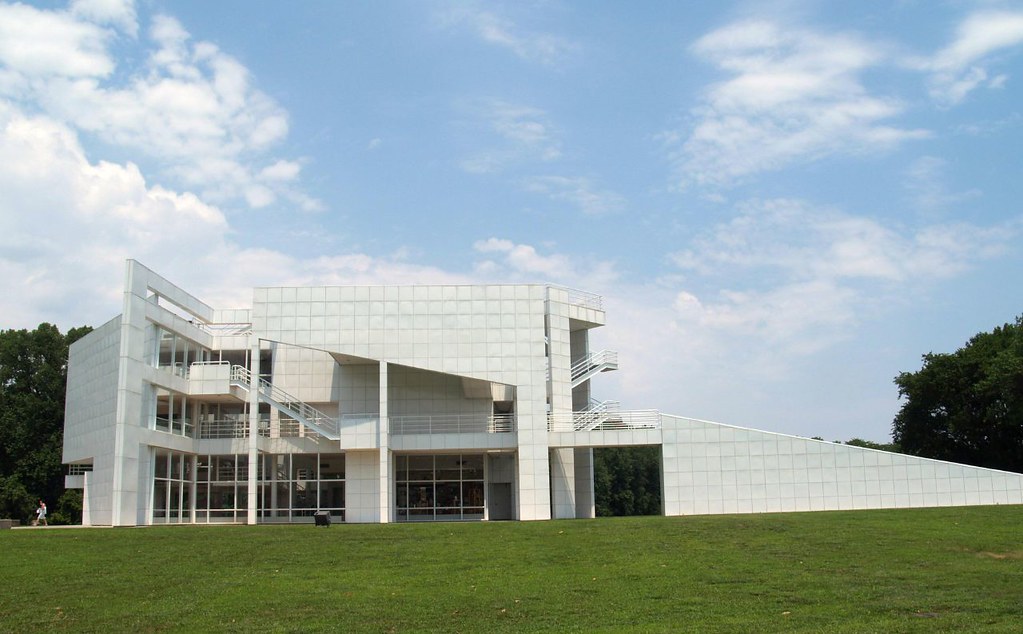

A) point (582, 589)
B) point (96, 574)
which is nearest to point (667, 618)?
point (582, 589)

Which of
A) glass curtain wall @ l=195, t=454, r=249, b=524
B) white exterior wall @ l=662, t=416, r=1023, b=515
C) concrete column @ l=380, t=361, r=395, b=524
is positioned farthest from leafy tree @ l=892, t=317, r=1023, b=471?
glass curtain wall @ l=195, t=454, r=249, b=524

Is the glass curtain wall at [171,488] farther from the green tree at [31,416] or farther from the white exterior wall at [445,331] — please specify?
the green tree at [31,416]

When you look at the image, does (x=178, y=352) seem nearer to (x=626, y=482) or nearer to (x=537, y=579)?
(x=537, y=579)

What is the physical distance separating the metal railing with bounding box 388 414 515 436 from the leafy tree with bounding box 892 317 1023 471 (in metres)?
24.5

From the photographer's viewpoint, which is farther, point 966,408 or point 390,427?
point 966,408

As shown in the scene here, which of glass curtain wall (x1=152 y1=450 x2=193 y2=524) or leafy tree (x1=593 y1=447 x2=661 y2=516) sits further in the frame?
leafy tree (x1=593 y1=447 x2=661 y2=516)

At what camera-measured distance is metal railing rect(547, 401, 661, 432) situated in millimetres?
41781

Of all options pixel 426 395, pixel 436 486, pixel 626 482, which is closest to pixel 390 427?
pixel 426 395

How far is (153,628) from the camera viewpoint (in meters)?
15.1

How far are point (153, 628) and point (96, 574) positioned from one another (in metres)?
6.28

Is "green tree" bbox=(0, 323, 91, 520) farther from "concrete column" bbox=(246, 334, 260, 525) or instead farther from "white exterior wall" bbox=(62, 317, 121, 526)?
"concrete column" bbox=(246, 334, 260, 525)

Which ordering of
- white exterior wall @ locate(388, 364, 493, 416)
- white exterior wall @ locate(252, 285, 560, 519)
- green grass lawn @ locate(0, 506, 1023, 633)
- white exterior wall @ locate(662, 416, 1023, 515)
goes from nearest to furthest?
green grass lawn @ locate(0, 506, 1023, 633) < white exterior wall @ locate(662, 416, 1023, 515) < white exterior wall @ locate(252, 285, 560, 519) < white exterior wall @ locate(388, 364, 493, 416)

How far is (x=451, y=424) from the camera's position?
148ft

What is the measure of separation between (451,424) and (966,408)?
1167 inches
